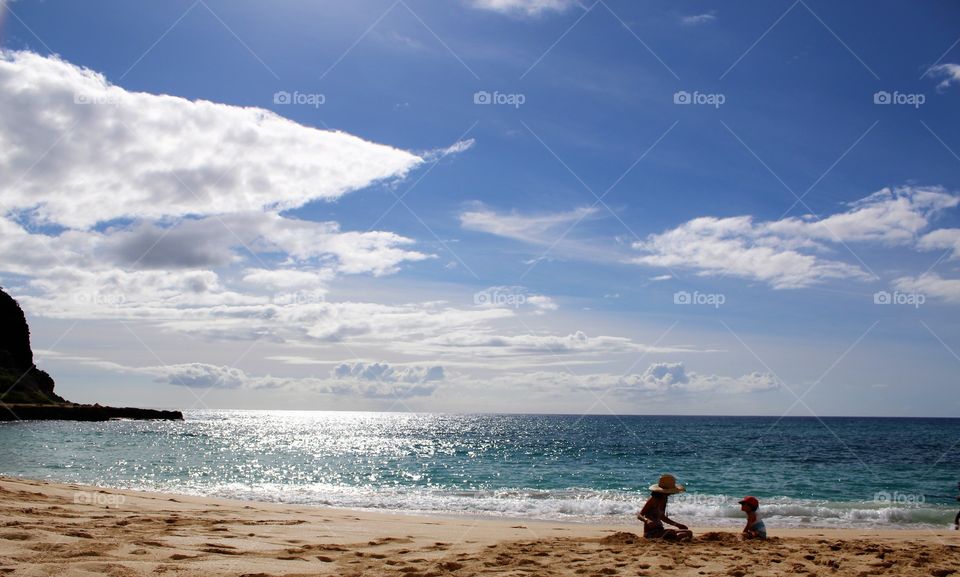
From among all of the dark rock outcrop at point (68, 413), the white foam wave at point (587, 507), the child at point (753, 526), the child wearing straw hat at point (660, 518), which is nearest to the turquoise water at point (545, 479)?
the white foam wave at point (587, 507)

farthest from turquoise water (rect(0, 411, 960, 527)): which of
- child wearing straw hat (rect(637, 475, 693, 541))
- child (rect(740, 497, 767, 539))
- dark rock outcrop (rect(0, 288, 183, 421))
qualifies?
dark rock outcrop (rect(0, 288, 183, 421))

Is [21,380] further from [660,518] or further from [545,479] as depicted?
[660,518]

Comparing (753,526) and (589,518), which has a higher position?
(753,526)

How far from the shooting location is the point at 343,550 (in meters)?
8.93

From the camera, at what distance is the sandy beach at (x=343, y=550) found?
7309 mm
